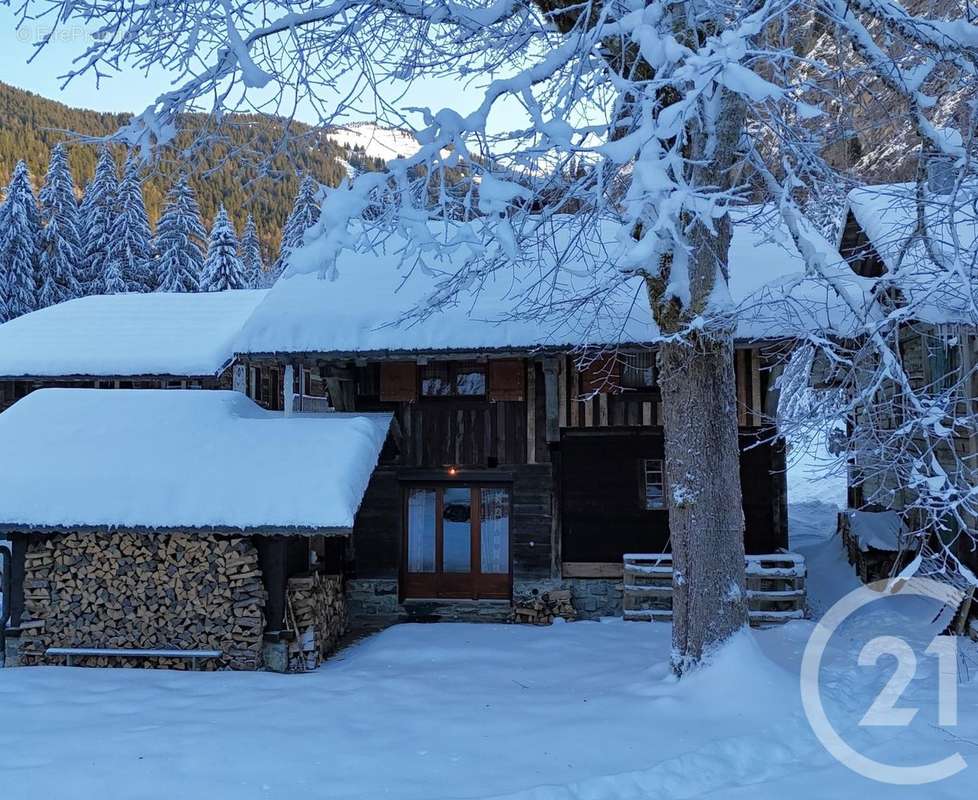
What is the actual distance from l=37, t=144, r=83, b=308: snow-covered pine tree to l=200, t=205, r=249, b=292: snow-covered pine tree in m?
6.36

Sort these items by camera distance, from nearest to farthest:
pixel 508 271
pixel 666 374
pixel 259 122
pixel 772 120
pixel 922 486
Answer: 1. pixel 772 120
2. pixel 922 486
3. pixel 259 122
4. pixel 666 374
5. pixel 508 271

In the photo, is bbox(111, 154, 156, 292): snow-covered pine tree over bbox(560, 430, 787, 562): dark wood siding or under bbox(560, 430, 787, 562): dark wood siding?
over

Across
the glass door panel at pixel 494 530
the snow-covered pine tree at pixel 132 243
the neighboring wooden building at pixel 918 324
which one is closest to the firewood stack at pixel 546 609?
the glass door panel at pixel 494 530

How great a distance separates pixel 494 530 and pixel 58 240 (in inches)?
1288

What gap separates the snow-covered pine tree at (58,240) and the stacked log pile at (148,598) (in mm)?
31132

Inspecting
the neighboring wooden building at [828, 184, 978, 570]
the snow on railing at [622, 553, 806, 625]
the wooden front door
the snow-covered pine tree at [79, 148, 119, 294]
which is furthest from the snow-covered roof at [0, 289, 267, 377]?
the snow-covered pine tree at [79, 148, 119, 294]

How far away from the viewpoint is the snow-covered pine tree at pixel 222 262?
3653cm

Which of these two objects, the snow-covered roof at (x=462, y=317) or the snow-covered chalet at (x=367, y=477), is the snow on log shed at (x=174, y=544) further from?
the snow-covered roof at (x=462, y=317)

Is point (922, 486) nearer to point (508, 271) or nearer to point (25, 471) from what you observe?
point (508, 271)

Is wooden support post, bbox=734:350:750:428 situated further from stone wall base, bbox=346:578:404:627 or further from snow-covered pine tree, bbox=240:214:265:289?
snow-covered pine tree, bbox=240:214:265:289

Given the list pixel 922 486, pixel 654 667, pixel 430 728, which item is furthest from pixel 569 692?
pixel 922 486

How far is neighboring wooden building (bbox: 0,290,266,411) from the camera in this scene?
1838cm

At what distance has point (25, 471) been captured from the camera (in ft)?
32.4

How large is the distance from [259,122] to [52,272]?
35536mm
